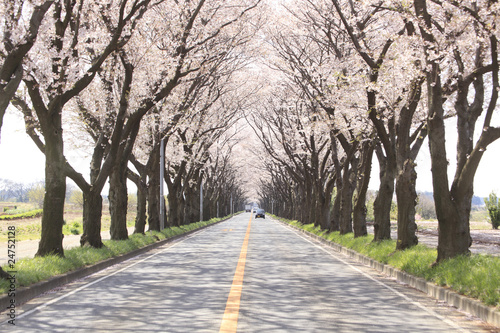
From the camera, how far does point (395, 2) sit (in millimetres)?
12898

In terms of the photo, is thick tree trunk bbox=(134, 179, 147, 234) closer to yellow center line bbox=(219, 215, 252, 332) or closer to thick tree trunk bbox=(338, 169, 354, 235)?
thick tree trunk bbox=(338, 169, 354, 235)

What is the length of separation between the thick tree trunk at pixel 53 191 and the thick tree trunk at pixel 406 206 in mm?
9298

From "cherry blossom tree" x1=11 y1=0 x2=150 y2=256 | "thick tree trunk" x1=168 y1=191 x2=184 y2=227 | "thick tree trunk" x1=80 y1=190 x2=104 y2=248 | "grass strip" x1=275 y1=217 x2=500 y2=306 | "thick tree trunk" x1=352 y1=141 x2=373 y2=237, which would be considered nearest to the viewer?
"grass strip" x1=275 y1=217 x2=500 y2=306

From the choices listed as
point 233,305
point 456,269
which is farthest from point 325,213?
point 233,305

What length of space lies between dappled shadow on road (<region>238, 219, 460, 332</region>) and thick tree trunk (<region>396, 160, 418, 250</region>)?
2.24 m

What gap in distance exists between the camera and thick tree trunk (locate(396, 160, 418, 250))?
49.2ft

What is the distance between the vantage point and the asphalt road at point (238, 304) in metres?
7.18

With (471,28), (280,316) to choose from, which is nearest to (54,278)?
(280,316)

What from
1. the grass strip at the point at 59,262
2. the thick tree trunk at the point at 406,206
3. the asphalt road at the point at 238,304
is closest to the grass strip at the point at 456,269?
the thick tree trunk at the point at 406,206

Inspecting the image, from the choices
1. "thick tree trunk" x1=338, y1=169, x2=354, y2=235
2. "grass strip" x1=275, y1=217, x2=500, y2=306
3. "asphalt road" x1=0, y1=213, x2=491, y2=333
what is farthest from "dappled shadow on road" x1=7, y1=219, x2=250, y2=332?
"thick tree trunk" x1=338, y1=169, x2=354, y2=235

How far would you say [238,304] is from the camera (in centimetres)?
859

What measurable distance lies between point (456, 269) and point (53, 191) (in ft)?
32.6

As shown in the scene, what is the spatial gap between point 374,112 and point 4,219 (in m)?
47.5

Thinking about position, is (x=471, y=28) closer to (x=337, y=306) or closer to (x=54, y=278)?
(x=337, y=306)
